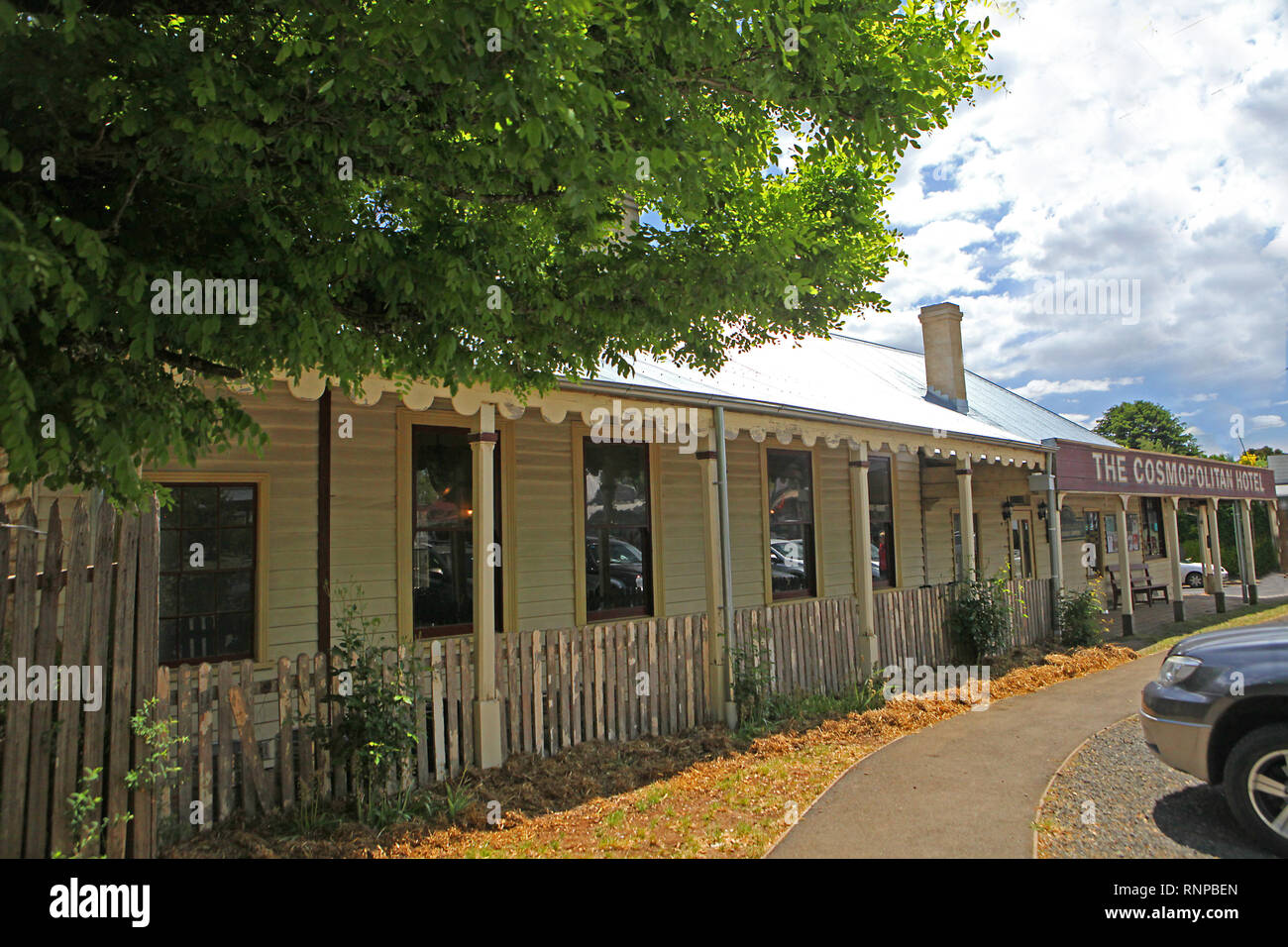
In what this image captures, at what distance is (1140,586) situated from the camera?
2227cm

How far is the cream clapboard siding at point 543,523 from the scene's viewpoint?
9.10 m

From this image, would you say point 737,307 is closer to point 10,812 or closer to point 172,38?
point 172,38

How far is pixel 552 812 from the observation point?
604cm

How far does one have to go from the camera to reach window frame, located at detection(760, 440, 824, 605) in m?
11.8

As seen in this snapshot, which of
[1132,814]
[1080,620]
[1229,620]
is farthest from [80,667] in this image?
[1229,620]

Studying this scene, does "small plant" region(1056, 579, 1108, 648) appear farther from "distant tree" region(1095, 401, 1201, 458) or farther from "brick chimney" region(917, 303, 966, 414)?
"distant tree" region(1095, 401, 1201, 458)

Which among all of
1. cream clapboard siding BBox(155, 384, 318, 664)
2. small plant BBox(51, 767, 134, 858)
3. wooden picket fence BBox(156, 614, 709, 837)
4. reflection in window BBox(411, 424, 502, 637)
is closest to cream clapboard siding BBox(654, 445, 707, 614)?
wooden picket fence BBox(156, 614, 709, 837)

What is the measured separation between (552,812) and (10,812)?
325cm

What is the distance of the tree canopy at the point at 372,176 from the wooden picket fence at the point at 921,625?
6839 millimetres

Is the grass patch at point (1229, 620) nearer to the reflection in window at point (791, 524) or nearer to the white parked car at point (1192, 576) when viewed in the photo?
the reflection in window at point (791, 524)

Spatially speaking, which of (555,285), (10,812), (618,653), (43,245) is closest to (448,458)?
(618,653)

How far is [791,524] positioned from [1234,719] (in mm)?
7442

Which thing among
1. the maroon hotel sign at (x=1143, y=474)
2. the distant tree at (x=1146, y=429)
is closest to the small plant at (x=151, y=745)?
the maroon hotel sign at (x=1143, y=474)

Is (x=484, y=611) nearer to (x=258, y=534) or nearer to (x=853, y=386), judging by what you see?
(x=258, y=534)
